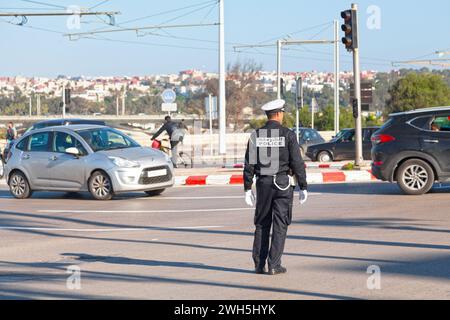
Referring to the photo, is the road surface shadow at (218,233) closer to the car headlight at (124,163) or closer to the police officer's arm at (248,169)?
the car headlight at (124,163)

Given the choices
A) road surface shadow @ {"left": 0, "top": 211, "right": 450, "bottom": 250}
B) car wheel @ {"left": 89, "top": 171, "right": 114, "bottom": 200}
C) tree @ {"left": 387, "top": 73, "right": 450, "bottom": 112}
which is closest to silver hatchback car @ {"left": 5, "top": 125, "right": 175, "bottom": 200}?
car wheel @ {"left": 89, "top": 171, "right": 114, "bottom": 200}

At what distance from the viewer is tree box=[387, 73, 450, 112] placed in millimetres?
71938

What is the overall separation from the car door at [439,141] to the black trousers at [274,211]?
9.16 meters

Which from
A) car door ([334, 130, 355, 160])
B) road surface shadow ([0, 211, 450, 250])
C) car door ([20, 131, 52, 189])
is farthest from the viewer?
car door ([334, 130, 355, 160])

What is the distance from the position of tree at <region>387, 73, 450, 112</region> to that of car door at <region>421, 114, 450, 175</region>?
53404 mm

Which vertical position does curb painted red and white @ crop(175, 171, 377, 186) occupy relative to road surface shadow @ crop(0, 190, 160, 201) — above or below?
above

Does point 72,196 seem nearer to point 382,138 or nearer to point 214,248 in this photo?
point 382,138

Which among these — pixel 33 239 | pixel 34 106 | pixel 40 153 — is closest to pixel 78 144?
pixel 40 153

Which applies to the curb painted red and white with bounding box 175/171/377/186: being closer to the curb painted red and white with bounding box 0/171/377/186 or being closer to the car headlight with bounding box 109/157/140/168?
the curb painted red and white with bounding box 0/171/377/186

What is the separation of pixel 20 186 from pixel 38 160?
850mm

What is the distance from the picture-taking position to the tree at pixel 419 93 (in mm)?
71938

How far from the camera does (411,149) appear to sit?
18750mm

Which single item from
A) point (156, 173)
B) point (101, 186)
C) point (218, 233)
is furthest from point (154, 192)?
point (218, 233)
